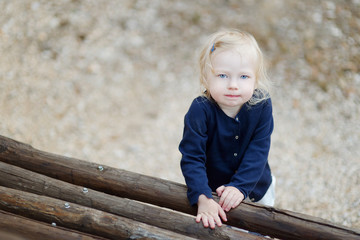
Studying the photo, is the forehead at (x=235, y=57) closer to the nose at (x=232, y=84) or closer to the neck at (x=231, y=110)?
the nose at (x=232, y=84)

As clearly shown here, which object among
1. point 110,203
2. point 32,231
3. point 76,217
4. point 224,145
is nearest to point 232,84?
point 224,145

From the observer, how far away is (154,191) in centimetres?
211

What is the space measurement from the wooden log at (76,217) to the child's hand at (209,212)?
0.15m

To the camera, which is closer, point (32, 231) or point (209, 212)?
point (32, 231)

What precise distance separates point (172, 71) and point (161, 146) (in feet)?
3.91

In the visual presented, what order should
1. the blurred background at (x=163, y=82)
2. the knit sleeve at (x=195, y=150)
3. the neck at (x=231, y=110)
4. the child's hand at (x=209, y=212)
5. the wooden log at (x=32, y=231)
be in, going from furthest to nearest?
the blurred background at (x=163, y=82) < the neck at (x=231, y=110) < the knit sleeve at (x=195, y=150) < the child's hand at (x=209, y=212) < the wooden log at (x=32, y=231)

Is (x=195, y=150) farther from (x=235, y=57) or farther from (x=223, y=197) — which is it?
(x=235, y=57)

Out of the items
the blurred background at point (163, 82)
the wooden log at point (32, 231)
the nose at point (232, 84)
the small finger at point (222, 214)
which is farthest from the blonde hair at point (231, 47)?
the blurred background at point (163, 82)

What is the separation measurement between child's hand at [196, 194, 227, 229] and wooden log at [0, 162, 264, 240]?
1.2 inches

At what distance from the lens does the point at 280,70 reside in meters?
5.63

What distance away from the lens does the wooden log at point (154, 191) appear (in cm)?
194

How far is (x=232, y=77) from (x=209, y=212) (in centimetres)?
66

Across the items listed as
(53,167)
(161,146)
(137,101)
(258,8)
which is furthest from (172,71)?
(53,167)

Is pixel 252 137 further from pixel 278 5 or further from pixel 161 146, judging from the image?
pixel 278 5
